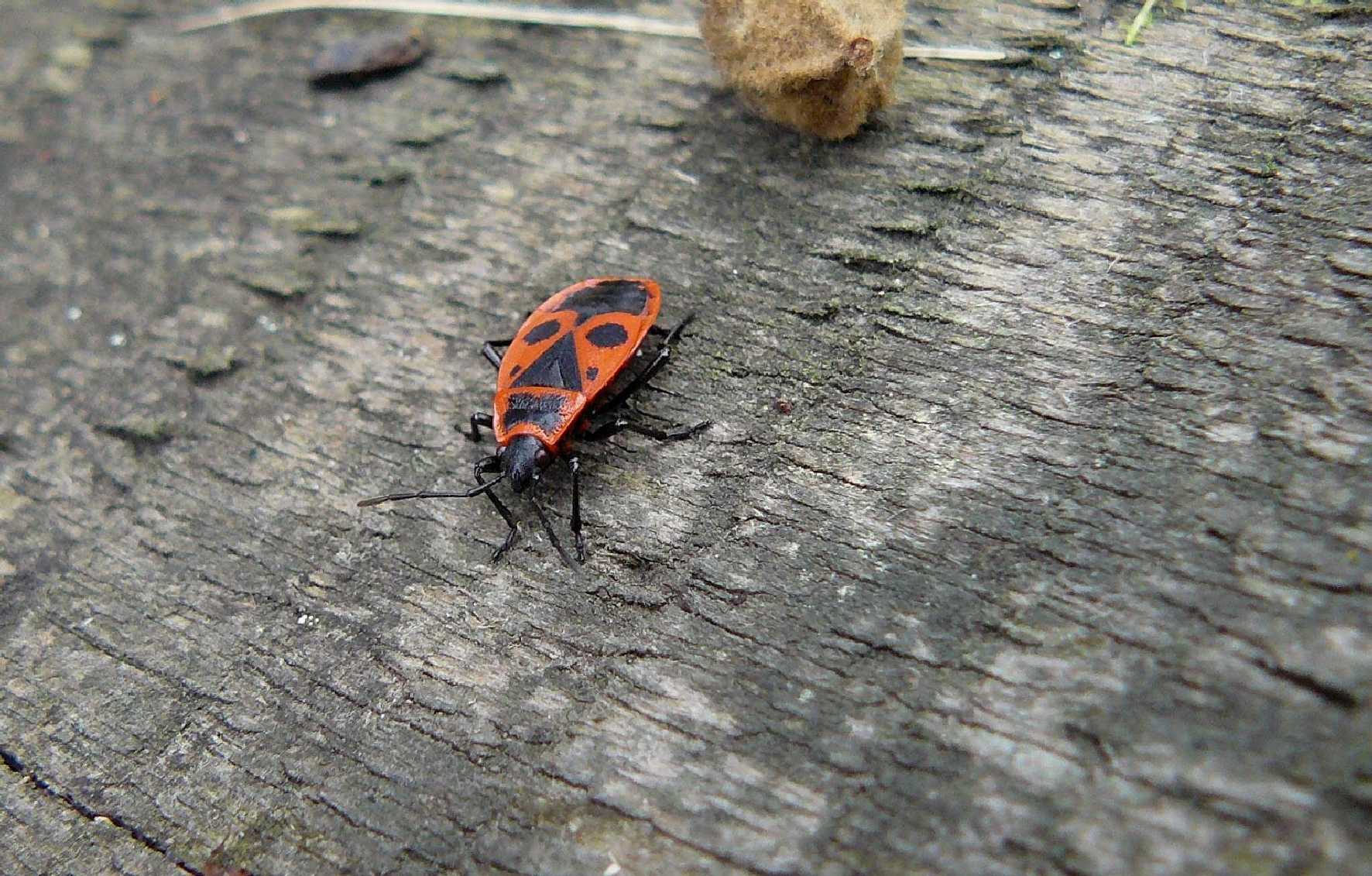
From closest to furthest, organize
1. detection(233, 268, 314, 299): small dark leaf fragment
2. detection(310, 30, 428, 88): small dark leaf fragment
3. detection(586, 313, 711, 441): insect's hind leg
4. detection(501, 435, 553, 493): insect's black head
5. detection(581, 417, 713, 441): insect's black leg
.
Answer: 1. detection(581, 417, 713, 441): insect's black leg
2. detection(586, 313, 711, 441): insect's hind leg
3. detection(501, 435, 553, 493): insect's black head
4. detection(233, 268, 314, 299): small dark leaf fragment
5. detection(310, 30, 428, 88): small dark leaf fragment

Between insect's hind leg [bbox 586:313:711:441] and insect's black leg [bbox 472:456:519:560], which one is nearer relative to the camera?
insect's black leg [bbox 472:456:519:560]

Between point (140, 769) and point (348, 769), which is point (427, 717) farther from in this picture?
point (140, 769)

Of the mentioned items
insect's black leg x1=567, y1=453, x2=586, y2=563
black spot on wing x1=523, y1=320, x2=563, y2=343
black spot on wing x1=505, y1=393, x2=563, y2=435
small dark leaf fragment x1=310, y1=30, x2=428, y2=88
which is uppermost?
small dark leaf fragment x1=310, y1=30, x2=428, y2=88

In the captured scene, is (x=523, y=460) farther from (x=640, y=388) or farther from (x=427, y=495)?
(x=640, y=388)

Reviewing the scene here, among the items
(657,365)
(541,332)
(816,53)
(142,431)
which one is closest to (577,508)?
(657,365)

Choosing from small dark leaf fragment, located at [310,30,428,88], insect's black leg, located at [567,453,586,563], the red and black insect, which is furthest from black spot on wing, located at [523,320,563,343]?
small dark leaf fragment, located at [310,30,428,88]

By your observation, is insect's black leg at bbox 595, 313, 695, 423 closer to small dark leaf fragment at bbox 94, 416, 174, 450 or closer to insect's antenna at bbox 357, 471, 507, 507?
insect's antenna at bbox 357, 471, 507, 507
